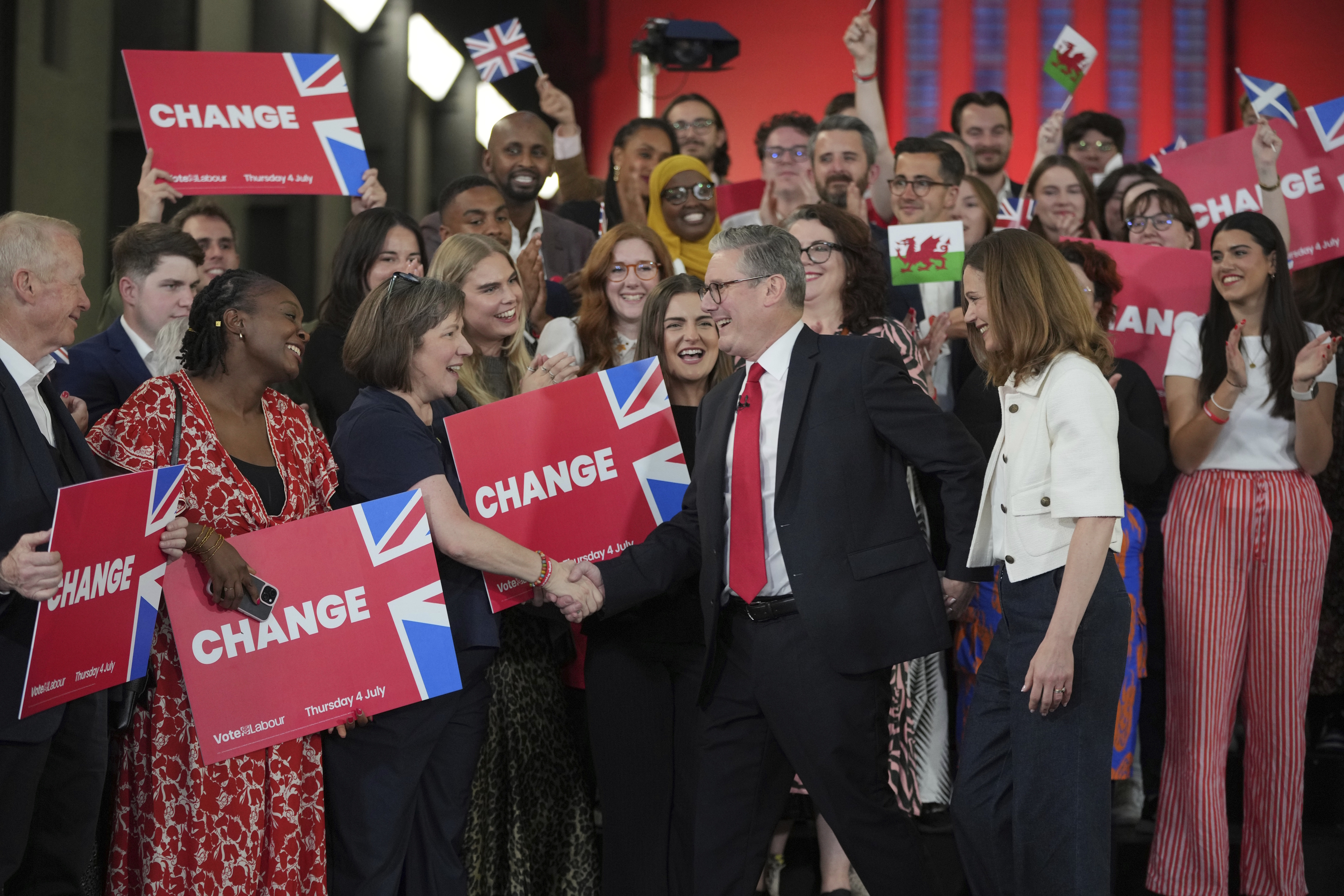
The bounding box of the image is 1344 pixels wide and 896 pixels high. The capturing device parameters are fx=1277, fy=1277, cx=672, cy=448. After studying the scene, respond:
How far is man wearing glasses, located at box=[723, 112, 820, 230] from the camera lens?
18.1 ft

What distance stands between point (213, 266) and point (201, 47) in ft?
5.42

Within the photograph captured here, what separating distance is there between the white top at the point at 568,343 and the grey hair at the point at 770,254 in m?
0.97

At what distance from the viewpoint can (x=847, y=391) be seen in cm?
308

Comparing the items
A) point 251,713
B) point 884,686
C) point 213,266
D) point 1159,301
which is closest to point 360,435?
point 251,713

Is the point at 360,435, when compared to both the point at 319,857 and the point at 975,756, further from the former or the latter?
the point at 975,756

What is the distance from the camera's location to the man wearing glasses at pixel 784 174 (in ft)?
18.1

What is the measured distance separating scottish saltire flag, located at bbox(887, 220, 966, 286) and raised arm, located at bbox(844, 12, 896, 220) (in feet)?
3.83

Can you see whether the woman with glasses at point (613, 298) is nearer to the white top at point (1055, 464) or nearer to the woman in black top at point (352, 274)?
the woman in black top at point (352, 274)

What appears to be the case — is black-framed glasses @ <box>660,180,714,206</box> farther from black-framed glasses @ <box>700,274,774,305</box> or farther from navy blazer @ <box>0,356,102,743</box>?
navy blazer @ <box>0,356,102,743</box>

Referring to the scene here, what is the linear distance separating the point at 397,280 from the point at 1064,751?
1.99 m

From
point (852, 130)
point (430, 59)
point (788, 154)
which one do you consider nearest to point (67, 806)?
point (852, 130)

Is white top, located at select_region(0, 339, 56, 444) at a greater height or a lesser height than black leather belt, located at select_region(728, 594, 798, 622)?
greater

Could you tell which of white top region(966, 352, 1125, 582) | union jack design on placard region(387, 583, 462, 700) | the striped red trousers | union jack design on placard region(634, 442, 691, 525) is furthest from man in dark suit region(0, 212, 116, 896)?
the striped red trousers

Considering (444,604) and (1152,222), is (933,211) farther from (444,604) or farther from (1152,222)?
(444,604)
